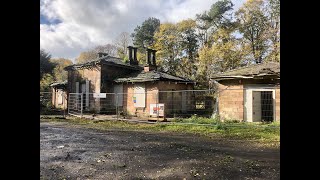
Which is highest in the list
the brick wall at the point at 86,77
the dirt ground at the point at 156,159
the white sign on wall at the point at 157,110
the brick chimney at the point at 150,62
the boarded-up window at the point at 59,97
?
the brick chimney at the point at 150,62

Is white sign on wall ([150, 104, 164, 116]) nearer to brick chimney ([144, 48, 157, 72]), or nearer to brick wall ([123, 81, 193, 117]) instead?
brick wall ([123, 81, 193, 117])

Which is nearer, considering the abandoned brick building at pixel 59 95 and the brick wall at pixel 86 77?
the brick wall at pixel 86 77

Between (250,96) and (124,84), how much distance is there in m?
10.5

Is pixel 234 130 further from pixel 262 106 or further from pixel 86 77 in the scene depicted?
pixel 86 77

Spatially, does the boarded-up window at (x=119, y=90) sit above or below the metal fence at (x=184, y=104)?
above

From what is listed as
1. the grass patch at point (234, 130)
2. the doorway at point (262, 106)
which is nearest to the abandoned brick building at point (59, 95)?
the grass patch at point (234, 130)

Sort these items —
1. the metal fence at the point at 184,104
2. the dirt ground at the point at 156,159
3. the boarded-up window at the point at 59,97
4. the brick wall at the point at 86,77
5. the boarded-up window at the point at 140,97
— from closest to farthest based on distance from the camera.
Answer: the dirt ground at the point at 156,159, the metal fence at the point at 184,104, the boarded-up window at the point at 140,97, the brick wall at the point at 86,77, the boarded-up window at the point at 59,97

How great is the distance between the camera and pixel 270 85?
554 inches

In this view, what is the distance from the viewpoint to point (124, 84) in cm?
2091

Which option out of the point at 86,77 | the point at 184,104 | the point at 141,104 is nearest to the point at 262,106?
the point at 184,104

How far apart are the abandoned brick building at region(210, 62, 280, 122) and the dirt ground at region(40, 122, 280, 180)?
6.13 meters

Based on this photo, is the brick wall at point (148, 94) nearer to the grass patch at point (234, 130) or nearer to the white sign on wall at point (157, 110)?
the white sign on wall at point (157, 110)

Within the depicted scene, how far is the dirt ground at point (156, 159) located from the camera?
191 inches
